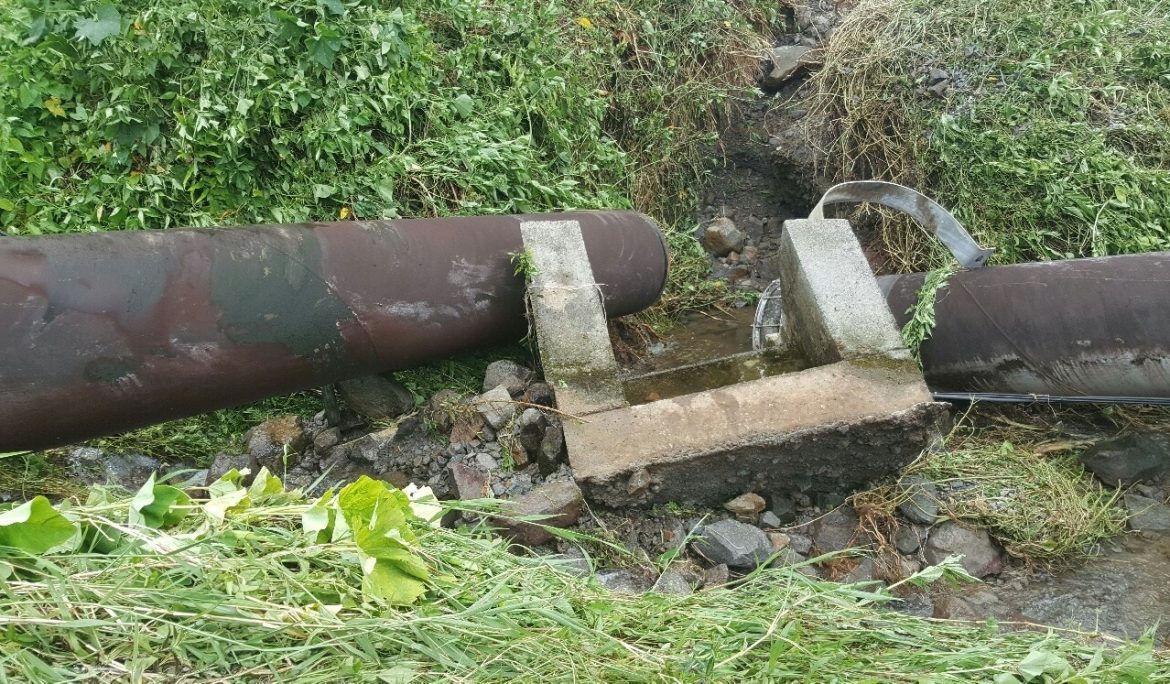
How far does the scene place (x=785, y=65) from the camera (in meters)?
6.38

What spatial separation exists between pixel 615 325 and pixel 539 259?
1233mm

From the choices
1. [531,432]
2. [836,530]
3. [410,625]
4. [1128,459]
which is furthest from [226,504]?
[1128,459]

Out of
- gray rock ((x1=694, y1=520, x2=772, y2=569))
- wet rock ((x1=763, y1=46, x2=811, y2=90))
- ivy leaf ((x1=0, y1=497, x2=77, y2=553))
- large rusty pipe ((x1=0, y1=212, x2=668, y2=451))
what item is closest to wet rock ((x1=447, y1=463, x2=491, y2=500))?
large rusty pipe ((x1=0, y1=212, x2=668, y2=451))

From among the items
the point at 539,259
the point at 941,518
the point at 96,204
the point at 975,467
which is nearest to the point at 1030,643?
the point at 941,518

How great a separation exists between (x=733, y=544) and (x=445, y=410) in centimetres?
128

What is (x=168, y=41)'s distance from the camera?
4.04 meters

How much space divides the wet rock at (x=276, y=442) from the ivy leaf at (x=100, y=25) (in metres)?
2.14

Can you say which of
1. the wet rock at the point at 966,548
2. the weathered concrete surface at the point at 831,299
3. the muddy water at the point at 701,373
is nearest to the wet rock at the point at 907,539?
the wet rock at the point at 966,548

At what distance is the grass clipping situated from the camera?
1.34 meters

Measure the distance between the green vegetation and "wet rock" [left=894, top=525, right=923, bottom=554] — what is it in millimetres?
2263

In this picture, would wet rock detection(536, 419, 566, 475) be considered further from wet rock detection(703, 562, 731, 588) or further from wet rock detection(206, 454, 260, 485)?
wet rock detection(206, 454, 260, 485)

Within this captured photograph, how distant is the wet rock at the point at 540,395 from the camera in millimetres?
3234

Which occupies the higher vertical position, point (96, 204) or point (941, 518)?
point (96, 204)

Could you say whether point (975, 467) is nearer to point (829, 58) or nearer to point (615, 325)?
point (615, 325)
